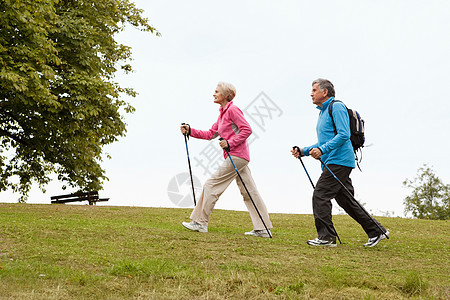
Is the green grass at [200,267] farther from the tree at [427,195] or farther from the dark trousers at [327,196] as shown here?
the tree at [427,195]

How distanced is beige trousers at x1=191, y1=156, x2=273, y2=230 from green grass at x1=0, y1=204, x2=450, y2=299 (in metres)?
0.42

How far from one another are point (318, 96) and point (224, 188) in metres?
2.41

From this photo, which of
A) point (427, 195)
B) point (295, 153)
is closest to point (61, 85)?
point (295, 153)

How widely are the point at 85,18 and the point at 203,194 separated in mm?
13537

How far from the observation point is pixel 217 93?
8.82 m

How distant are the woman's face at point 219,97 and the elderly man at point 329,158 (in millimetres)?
1713

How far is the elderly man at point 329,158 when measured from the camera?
24.9 feet

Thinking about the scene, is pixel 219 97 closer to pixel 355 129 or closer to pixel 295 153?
pixel 295 153

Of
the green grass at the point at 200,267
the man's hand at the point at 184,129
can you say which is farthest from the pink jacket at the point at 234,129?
the green grass at the point at 200,267

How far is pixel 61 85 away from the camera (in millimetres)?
17547

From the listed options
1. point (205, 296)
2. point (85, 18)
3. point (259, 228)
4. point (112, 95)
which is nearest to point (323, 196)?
point (259, 228)

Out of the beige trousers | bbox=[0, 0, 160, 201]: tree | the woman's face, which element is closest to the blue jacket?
the beige trousers

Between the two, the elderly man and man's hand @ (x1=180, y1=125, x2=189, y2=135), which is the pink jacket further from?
the elderly man

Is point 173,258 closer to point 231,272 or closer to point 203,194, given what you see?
point 231,272
